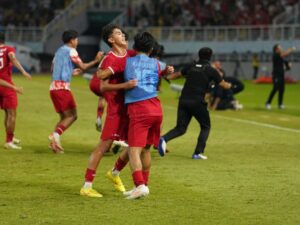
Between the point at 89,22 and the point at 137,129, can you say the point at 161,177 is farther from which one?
the point at 89,22

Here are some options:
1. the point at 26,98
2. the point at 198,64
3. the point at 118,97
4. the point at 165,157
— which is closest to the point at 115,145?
the point at 165,157

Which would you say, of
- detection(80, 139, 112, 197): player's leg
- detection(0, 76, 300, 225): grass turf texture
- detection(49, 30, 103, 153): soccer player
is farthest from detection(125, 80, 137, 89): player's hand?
detection(49, 30, 103, 153): soccer player

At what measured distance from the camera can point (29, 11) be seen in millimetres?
71500

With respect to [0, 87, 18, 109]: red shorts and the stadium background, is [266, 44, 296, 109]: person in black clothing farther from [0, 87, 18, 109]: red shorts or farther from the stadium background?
the stadium background

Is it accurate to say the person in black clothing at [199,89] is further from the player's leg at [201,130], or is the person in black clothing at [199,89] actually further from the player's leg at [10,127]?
the player's leg at [10,127]

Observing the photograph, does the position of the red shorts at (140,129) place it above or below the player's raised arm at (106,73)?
below

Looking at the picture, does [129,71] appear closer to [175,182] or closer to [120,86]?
[120,86]

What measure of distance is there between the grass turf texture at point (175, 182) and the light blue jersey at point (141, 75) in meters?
1.23

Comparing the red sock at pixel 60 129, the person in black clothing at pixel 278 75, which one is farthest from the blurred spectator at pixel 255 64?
the red sock at pixel 60 129

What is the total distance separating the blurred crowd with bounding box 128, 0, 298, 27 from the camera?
59375 millimetres

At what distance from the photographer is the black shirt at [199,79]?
15.6 m

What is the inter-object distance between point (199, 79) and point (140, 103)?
4.89 metres

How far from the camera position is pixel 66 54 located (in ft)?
53.4

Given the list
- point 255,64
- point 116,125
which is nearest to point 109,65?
point 116,125
